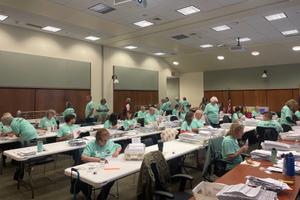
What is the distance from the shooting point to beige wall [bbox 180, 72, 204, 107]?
15297 millimetres

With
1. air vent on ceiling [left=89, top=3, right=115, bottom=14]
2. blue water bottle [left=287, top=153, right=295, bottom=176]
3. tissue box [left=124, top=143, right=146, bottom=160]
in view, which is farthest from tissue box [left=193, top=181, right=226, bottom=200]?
air vent on ceiling [left=89, top=3, right=115, bottom=14]

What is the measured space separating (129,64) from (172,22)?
502cm

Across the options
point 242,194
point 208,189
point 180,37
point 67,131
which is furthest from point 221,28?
point 242,194

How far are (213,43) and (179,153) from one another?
7.87 metres

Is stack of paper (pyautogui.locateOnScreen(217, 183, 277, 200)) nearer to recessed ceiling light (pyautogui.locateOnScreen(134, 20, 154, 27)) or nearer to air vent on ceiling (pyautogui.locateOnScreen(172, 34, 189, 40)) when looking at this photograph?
recessed ceiling light (pyautogui.locateOnScreen(134, 20, 154, 27))

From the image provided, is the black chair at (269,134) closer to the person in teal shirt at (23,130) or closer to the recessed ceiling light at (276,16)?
the recessed ceiling light at (276,16)

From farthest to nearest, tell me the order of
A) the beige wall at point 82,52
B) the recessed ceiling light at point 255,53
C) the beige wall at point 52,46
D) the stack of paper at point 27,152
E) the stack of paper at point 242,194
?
1. the recessed ceiling light at point 255,53
2. the beige wall at point 82,52
3. the beige wall at point 52,46
4. the stack of paper at point 27,152
5. the stack of paper at point 242,194

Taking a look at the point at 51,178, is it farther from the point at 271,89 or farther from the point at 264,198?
the point at 271,89

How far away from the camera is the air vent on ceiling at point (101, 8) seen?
244 inches

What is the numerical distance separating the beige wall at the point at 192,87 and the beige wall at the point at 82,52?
94.1 inches

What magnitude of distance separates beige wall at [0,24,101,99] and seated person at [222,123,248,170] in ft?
25.2

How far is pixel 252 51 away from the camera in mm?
11477

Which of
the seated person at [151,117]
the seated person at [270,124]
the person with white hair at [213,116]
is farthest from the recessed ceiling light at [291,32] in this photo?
the seated person at [151,117]

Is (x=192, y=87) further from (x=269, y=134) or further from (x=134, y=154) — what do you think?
(x=134, y=154)
